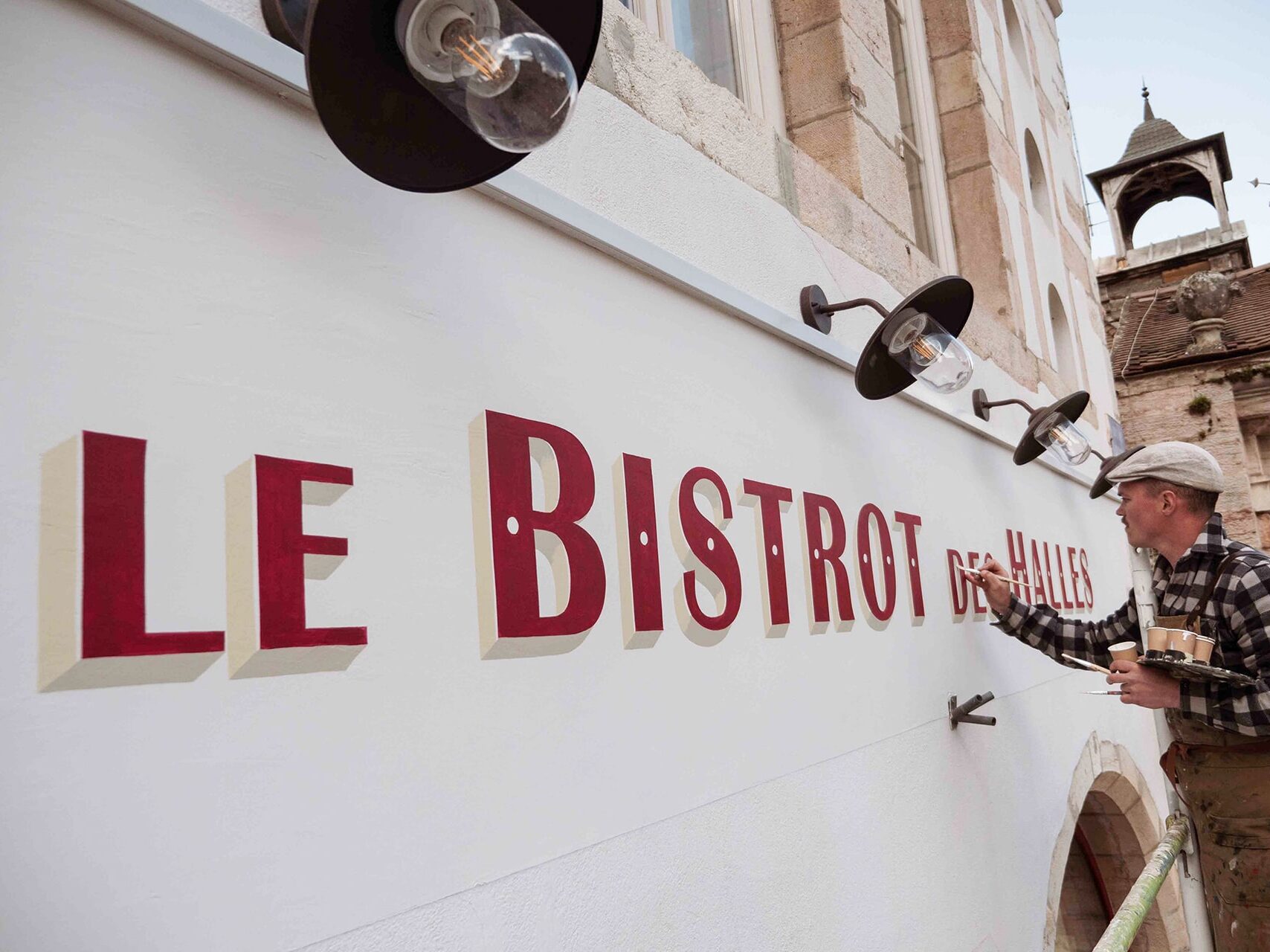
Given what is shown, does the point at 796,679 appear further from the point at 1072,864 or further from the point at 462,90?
the point at 1072,864

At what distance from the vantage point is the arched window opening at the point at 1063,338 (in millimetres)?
6070

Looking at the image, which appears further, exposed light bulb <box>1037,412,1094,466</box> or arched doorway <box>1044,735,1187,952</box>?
arched doorway <box>1044,735,1187,952</box>

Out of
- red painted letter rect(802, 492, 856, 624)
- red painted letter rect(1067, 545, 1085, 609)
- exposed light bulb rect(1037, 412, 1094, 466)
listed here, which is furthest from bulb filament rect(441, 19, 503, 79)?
red painted letter rect(1067, 545, 1085, 609)

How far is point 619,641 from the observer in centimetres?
172

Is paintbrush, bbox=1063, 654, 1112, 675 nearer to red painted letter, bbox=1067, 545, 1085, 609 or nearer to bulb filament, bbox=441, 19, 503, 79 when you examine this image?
red painted letter, bbox=1067, 545, 1085, 609

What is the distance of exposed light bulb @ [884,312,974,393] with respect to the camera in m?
2.69

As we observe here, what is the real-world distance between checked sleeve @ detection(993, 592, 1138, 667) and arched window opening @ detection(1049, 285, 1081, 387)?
9.50 ft

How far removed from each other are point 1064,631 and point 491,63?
3.11m

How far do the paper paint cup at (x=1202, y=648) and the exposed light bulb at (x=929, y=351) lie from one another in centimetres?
100

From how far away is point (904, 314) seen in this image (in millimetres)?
2639

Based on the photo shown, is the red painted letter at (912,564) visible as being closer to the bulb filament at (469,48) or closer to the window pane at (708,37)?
the window pane at (708,37)

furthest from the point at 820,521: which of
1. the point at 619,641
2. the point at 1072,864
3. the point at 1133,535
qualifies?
the point at 1072,864

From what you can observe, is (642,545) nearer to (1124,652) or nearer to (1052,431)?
(1124,652)

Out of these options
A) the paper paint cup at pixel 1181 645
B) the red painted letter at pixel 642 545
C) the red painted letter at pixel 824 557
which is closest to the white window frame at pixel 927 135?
the paper paint cup at pixel 1181 645
